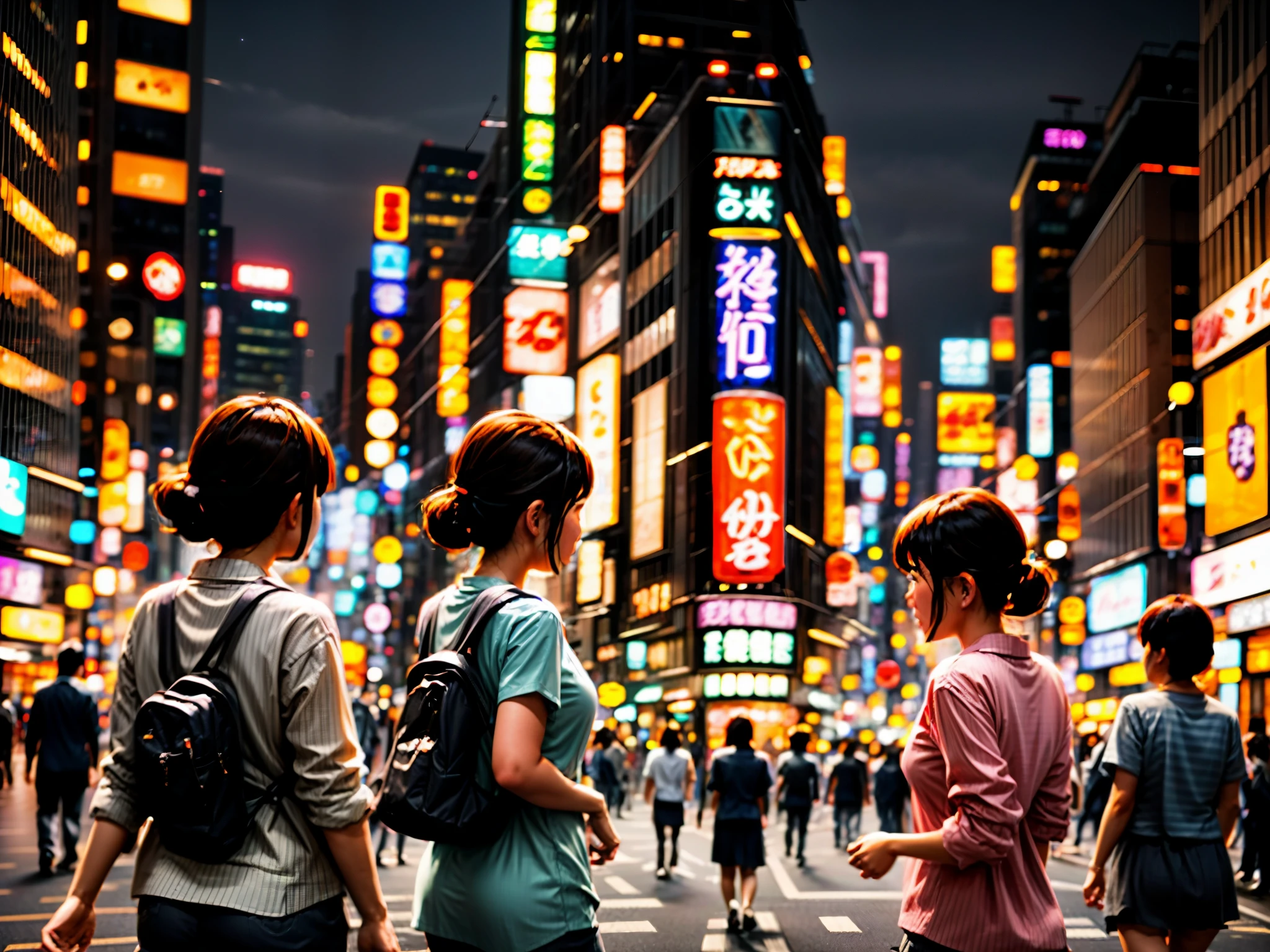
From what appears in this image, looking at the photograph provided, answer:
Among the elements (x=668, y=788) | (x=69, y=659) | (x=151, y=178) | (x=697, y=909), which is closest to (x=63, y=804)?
(x=69, y=659)

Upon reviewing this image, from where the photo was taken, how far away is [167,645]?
314 centimetres

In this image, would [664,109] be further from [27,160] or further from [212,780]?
[212,780]

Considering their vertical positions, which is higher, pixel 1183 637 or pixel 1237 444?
pixel 1237 444

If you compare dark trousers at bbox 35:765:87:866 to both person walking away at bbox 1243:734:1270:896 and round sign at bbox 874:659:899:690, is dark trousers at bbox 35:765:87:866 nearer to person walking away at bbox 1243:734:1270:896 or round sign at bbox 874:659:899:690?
person walking away at bbox 1243:734:1270:896

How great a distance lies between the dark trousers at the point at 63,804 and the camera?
1317 centimetres

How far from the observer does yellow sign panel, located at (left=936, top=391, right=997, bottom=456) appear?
302 ft

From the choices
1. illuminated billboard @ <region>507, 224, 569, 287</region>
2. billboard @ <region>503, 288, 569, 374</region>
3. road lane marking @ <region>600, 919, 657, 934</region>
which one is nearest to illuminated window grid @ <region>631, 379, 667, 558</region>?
billboard @ <region>503, 288, 569, 374</region>

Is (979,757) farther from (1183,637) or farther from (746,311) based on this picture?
(746,311)

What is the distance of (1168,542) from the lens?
5031 cm

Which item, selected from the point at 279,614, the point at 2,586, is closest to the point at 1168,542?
the point at 2,586

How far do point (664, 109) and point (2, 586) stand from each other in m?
40.4

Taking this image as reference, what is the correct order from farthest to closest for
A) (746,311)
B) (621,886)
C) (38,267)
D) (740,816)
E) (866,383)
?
(866,383) → (746,311) → (38,267) → (621,886) → (740,816)

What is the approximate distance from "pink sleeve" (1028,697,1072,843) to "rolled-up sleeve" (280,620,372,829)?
1.60m

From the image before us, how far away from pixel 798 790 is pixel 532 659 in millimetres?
16539
